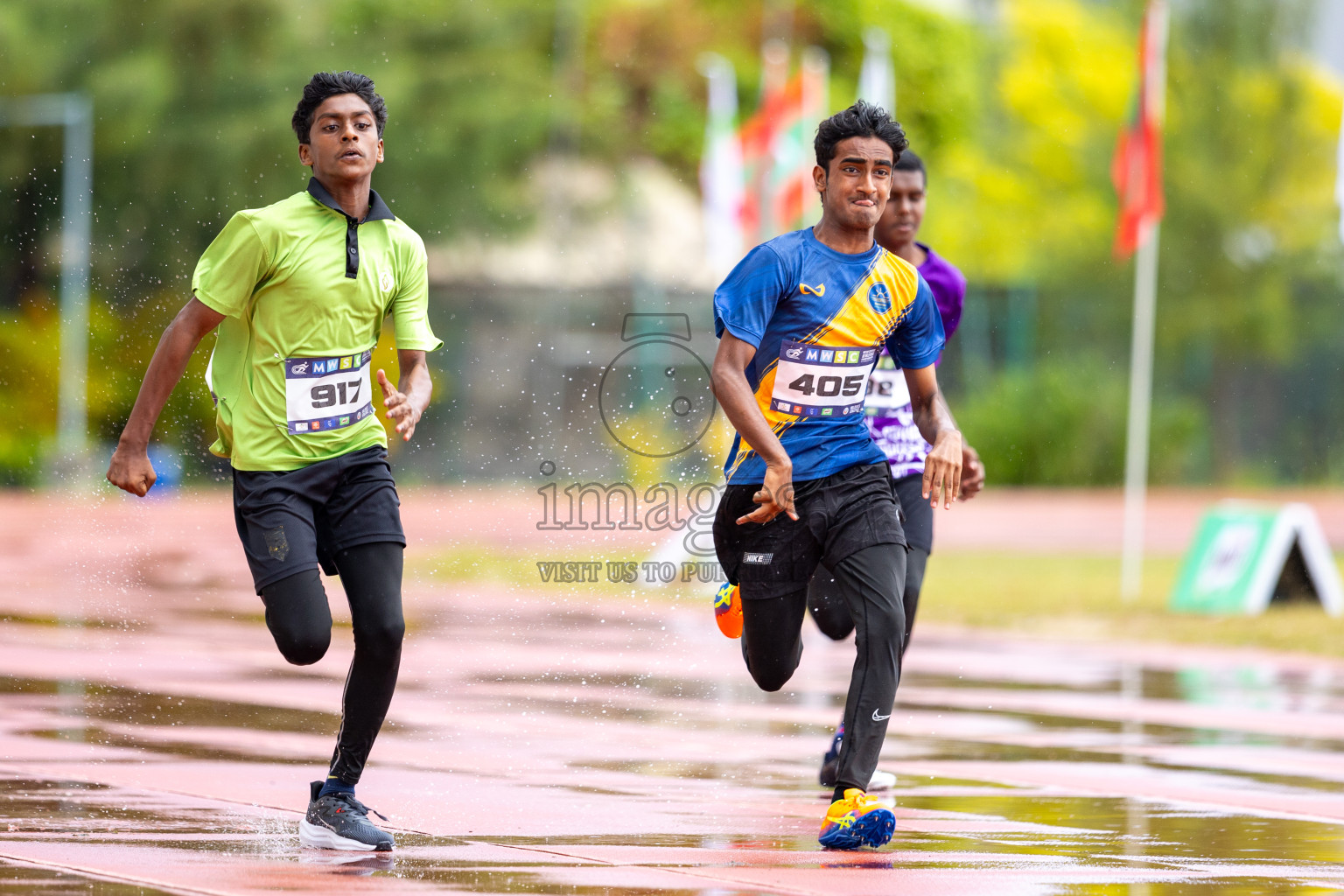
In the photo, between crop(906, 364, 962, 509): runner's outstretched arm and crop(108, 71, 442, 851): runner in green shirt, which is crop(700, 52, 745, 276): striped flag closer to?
crop(906, 364, 962, 509): runner's outstretched arm

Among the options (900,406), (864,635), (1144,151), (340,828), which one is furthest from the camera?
(1144,151)

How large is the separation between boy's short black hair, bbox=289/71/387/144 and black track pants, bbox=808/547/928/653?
7.38 ft

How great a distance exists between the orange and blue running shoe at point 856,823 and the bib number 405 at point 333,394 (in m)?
1.88

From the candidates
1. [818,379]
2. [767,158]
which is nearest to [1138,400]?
[767,158]

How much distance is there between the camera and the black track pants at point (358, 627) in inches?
221

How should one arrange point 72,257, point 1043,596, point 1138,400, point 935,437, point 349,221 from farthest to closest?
point 72,257 → point 1138,400 → point 1043,596 → point 935,437 → point 349,221

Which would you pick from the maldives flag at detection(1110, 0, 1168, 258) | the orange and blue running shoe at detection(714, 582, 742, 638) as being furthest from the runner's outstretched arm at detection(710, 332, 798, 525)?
the maldives flag at detection(1110, 0, 1168, 258)

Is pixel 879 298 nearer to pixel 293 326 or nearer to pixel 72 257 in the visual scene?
pixel 293 326

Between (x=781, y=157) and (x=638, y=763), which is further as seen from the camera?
(x=781, y=157)

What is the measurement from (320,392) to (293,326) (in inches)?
8.1

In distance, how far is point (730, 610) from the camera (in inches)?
266

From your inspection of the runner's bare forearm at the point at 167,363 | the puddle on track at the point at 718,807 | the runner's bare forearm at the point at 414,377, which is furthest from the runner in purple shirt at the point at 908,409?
the runner's bare forearm at the point at 167,363

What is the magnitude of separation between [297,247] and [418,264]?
444 millimetres

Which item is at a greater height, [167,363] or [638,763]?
[167,363]
